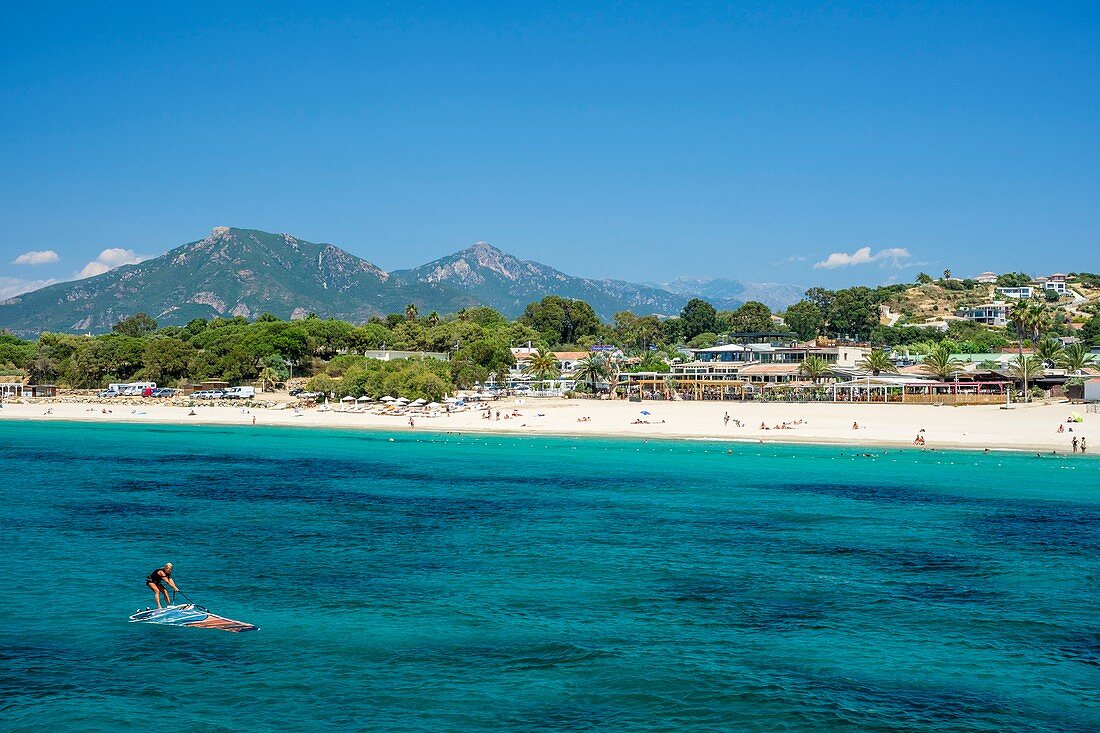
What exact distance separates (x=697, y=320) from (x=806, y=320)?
18713mm

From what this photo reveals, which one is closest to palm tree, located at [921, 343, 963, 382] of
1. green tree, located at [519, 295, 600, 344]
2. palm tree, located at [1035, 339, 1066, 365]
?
palm tree, located at [1035, 339, 1066, 365]

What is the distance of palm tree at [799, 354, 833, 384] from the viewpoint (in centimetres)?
8869

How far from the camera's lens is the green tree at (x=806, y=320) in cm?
14750

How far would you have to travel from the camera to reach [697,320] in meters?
160

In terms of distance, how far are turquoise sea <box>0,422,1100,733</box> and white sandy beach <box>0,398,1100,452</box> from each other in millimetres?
19489

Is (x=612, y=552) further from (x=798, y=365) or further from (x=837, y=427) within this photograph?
(x=798, y=365)

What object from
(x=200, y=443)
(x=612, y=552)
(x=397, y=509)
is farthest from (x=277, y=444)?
(x=612, y=552)

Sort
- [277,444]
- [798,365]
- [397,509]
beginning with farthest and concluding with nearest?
[798,365] → [277,444] → [397,509]

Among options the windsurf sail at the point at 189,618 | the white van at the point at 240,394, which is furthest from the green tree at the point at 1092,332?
the windsurf sail at the point at 189,618

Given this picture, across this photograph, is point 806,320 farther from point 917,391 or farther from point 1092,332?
point 917,391

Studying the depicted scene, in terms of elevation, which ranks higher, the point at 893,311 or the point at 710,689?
the point at 893,311

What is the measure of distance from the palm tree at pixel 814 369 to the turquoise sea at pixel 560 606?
4909cm

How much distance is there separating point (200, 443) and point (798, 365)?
58.2m

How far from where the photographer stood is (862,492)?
3816 cm
